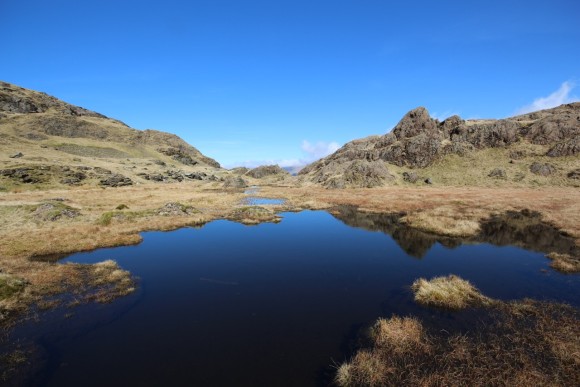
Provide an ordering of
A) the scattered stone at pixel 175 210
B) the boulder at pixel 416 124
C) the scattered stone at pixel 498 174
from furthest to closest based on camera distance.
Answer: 1. the boulder at pixel 416 124
2. the scattered stone at pixel 498 174
3. the scattered stone at pixel 175 210

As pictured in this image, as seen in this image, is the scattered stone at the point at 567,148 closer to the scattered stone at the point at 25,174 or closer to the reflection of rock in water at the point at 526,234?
the reflection of rock in water at the point at 526,234

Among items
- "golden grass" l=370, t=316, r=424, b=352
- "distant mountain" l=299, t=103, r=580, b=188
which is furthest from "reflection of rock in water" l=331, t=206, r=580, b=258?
"distant mountain" l=299, t=103, r=580, b=188

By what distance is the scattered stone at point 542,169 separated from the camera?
9038 centimetres

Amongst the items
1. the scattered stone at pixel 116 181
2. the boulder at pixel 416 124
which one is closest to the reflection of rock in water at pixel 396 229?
the scattered stone at pixel 116 181

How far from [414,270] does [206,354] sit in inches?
703

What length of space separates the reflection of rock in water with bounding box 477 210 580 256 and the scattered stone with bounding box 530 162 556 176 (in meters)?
58.1

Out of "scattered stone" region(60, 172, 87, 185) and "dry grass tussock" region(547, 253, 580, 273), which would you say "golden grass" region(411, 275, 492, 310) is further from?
"scattered stone" region(60, 172, 87, 185)

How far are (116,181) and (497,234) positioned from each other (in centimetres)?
10201

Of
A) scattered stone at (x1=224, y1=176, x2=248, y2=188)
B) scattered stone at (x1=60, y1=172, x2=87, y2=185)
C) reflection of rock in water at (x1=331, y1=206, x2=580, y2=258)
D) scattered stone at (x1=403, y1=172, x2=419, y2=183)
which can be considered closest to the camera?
reflection of rock in water at (x1=331, y1=206, x2=580, y2=258)

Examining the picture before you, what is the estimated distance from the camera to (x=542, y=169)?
9181cm

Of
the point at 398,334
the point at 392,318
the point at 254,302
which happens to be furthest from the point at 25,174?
the point at 398,334

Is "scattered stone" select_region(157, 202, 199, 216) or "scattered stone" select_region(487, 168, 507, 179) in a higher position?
"scattered stone" select_region(487, 168, 507, 179)

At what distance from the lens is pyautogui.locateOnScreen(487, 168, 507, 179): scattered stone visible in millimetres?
93688

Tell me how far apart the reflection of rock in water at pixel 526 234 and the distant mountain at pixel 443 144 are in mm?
55892
